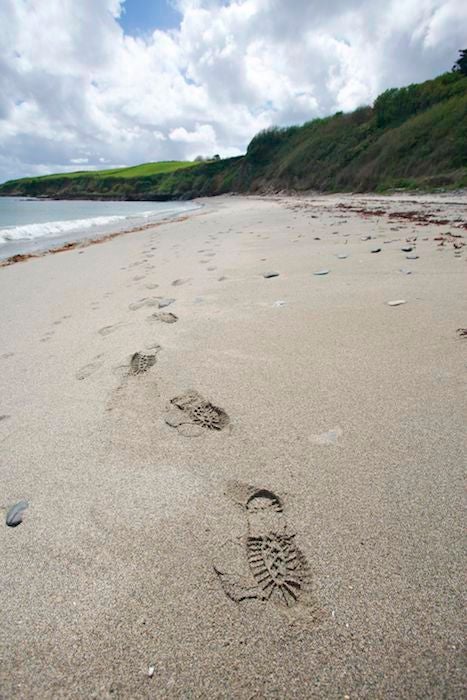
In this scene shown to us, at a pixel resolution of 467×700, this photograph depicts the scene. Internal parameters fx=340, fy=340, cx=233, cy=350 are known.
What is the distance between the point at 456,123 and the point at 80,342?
3058cm

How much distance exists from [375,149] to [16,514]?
117ft

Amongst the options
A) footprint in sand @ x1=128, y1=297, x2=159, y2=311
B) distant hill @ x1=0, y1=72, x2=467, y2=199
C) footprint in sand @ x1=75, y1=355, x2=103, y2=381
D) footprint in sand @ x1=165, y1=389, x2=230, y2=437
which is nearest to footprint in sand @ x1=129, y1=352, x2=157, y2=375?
footprint in sand @ x1=75, y1=355, x2=103, y2=381

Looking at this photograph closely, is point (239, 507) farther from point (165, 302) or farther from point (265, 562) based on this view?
point (165, 302)

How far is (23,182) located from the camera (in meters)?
97.8

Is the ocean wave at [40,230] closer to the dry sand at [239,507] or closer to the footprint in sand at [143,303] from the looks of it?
the footprint in sand at [143,303]

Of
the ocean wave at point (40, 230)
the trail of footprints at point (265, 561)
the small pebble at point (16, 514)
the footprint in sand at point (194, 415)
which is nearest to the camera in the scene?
the trail of footprints at point (265, 561)

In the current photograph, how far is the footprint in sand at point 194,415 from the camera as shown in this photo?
5.87 ft

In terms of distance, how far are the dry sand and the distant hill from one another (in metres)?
21.3

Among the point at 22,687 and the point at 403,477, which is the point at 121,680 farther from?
the point at 403,477

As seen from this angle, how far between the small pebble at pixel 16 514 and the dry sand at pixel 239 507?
0.05 m

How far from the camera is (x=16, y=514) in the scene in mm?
1391

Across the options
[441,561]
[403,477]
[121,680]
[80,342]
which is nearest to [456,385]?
[403,477]

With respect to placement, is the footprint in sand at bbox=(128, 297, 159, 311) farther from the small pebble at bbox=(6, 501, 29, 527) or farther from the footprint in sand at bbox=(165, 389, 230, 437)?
the small pebble at bbox=(6, 501, 29, 527)

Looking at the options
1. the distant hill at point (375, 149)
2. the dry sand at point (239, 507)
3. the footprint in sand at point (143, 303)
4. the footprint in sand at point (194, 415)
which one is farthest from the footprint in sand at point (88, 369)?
the distant hill at point (375, 149)
